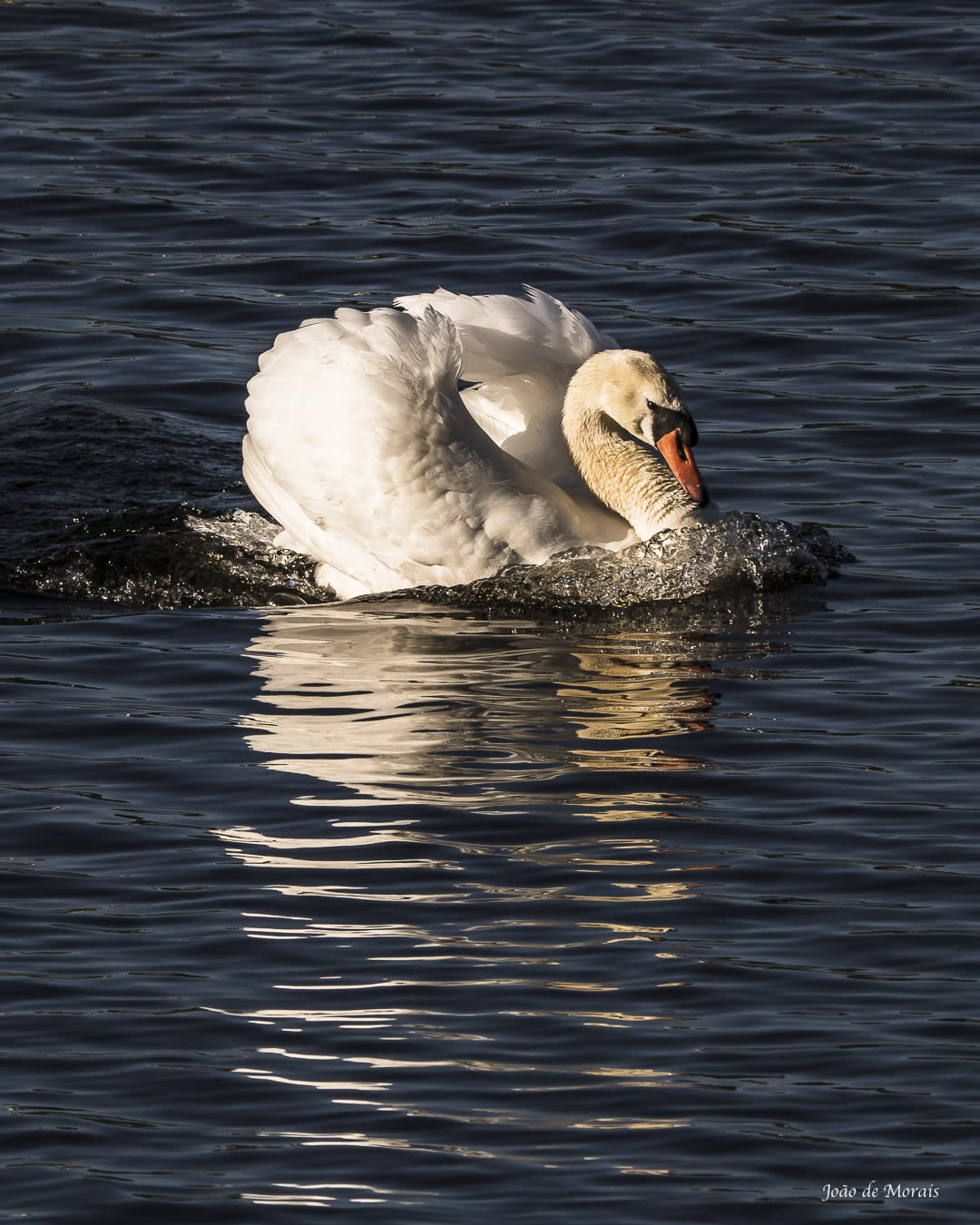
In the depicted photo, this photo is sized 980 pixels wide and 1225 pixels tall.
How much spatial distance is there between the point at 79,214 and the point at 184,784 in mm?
7882

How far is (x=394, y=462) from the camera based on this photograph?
30.9 ft

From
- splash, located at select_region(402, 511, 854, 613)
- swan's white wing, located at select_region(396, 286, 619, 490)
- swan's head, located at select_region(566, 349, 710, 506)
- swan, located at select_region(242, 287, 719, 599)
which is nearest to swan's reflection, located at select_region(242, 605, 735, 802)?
splash, located at select_region(402, 511, 854, 613)

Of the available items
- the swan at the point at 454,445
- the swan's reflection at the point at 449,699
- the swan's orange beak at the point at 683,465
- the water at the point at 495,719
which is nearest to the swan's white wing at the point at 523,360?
the swan at the point at 454,445

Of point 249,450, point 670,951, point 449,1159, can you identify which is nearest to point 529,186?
point 249,450

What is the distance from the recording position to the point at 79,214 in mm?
14602

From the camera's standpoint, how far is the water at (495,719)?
5.50 m

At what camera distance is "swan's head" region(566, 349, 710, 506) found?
9820 millimetres

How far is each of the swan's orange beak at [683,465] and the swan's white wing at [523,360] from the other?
608 millimetres

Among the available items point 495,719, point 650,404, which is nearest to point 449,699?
point 495,719

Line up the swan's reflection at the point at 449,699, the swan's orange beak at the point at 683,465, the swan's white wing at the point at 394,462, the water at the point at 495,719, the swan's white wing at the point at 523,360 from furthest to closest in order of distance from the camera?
the swan's white wing at the point at 523,360 < the swan's orange beak at the point at 683,465 < the swan's white wing at the point at 394,462 < the swan's reflection at the point at 449,699 < the water at the point at 495,719

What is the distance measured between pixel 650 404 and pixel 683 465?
306mm

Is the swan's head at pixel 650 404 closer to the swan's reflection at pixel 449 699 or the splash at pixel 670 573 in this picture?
the splash at pixel 670 573

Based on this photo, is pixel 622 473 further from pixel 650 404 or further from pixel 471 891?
pixel 471 891

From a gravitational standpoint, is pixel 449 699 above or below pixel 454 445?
below
